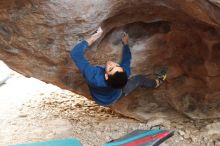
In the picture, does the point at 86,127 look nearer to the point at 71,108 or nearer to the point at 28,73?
the point at 71,108

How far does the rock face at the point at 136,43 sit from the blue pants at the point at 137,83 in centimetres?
10

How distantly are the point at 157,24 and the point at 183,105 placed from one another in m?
0.96

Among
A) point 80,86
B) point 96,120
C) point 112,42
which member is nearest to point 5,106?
point 96,120

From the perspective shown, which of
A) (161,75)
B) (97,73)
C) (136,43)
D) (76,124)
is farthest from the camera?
(76,124)

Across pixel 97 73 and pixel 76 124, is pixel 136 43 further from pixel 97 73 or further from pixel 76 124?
pixel 76 124

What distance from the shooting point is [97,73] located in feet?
9.96

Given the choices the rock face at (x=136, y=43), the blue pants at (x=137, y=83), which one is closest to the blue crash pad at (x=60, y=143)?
the rock face at (x=136, y=43)

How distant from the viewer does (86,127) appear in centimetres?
407

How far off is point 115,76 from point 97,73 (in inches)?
7.5

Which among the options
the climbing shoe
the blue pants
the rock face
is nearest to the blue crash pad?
the rock face

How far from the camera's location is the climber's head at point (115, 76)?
292cm

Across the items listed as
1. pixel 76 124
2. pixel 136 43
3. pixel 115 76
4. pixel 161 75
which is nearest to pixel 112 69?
pixel 115 76

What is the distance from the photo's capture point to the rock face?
2875 mm

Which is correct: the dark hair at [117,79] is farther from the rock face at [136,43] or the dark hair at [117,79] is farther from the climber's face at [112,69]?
the rock face at [136,43]
